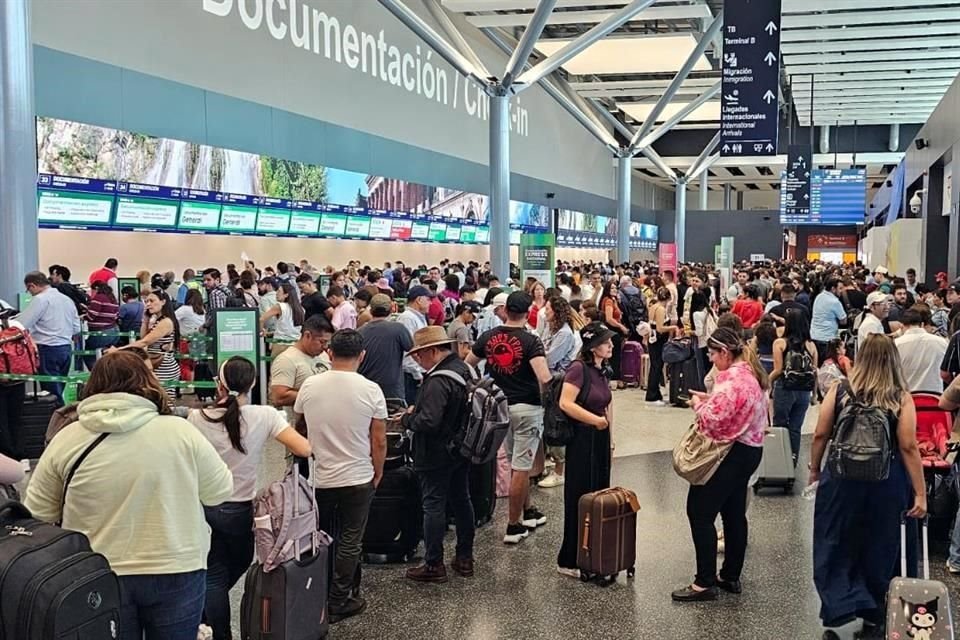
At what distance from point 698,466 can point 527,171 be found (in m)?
27.0

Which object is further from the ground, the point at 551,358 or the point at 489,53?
the point at 489,53

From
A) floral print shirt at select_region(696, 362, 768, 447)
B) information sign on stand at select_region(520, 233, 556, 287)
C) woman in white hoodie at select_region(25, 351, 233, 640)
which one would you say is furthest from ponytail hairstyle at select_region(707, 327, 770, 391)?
information sign on stand at select_region(520, 233, 556, 287)

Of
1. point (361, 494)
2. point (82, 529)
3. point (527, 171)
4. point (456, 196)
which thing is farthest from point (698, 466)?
point (527, 171)

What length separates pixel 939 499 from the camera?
5.99 metres

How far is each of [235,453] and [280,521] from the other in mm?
355

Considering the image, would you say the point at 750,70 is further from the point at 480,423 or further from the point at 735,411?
the point at 480,423

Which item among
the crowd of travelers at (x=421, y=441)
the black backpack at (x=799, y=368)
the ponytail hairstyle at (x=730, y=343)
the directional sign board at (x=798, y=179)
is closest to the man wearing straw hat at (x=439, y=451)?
the crowd of travelers at (x=421, y=441)

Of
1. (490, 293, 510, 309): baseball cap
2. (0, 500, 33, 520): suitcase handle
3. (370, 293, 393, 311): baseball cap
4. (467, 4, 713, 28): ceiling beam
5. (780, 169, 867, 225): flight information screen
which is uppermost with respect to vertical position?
(467, 4, 713, 28): ceiling beam

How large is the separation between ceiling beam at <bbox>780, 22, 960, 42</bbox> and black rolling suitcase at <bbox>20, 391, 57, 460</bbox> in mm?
15168

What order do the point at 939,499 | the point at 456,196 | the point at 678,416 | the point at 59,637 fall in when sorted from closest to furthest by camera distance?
the point at 59,637, the point at 939,499, the point at 678,416, the point at 456,196

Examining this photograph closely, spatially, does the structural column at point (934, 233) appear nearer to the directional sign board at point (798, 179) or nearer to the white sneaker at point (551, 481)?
the directional sign board at point (798, 179)

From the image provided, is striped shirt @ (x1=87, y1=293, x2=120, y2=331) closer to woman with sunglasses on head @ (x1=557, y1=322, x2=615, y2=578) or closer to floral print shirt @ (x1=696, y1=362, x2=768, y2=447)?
woman with sunglasses on head @ (x1=557, y1=322, x2=615, y2=578)

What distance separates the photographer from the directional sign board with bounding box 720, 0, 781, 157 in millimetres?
13875

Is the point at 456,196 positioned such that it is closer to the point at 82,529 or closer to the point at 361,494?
the point at 361,494
